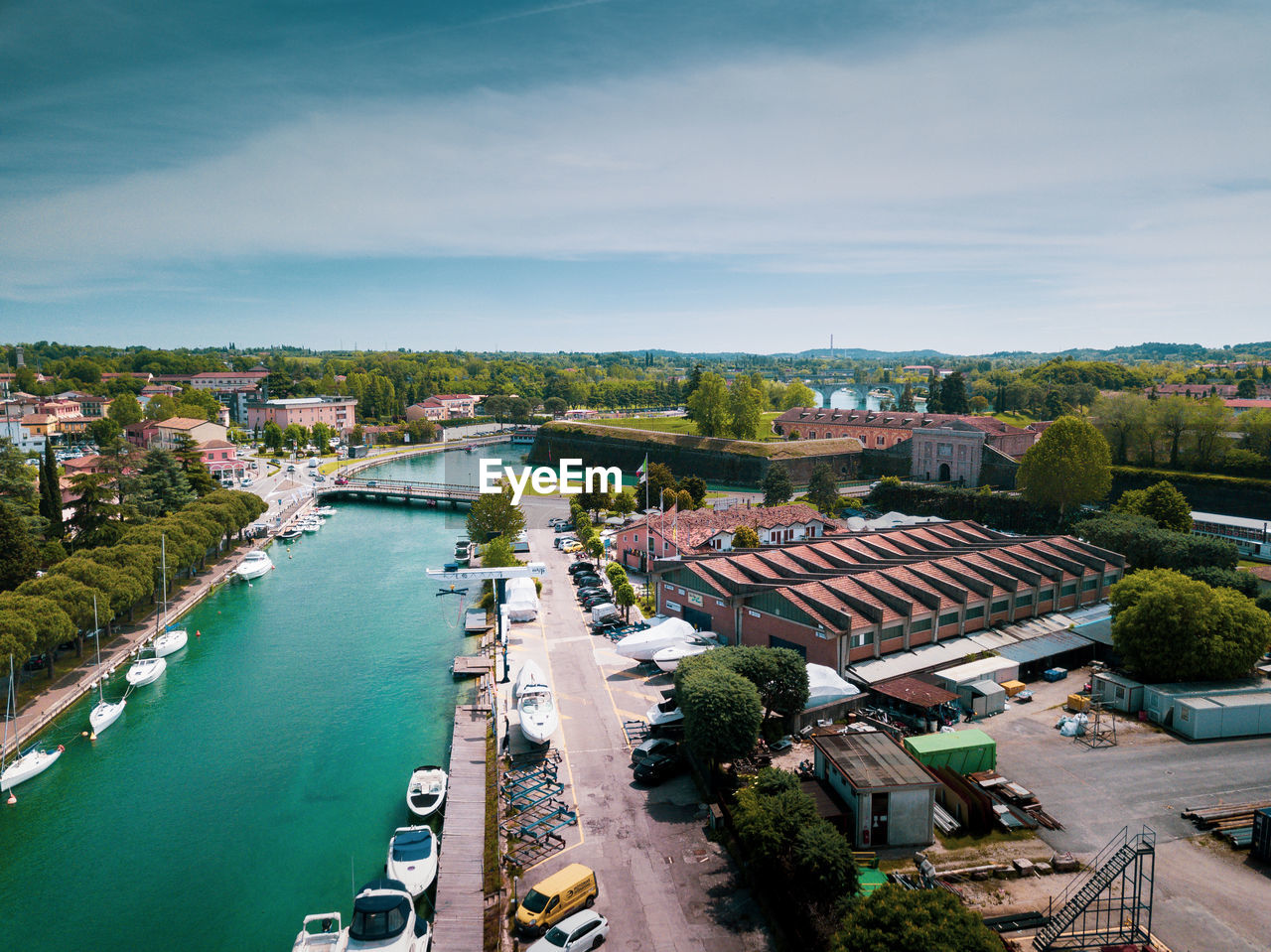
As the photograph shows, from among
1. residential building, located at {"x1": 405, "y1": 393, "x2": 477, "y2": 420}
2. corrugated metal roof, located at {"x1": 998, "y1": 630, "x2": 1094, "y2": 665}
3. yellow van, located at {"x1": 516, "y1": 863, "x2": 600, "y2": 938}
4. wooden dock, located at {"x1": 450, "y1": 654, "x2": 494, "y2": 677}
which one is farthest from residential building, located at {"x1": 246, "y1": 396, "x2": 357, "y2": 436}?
yellow van, located at {"x1": 516, "y1": 863, "x2": 600, "y2": 938}

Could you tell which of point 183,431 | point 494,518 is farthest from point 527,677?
point 183,431

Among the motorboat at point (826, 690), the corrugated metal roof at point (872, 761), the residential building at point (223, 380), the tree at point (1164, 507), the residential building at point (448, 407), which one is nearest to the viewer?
the corrugated metal roof at point (872, 761)

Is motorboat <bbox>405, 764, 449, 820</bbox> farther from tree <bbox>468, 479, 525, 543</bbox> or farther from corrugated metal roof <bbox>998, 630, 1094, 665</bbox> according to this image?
tree <bbox>468, 479, 525, 543</bbox>

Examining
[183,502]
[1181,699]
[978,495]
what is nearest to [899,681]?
[1181,699]

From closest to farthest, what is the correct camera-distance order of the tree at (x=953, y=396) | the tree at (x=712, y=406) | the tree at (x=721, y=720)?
the tree at (x=721, y=720) < the tree at (x=712, y=406) < the tree at (x=953, y=396)

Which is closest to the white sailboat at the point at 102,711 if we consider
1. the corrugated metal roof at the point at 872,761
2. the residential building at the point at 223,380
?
the corrugated metal roof at the point at 872,761

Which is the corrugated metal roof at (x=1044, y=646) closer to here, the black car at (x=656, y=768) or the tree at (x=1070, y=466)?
the black car at (x=656, y=768)
